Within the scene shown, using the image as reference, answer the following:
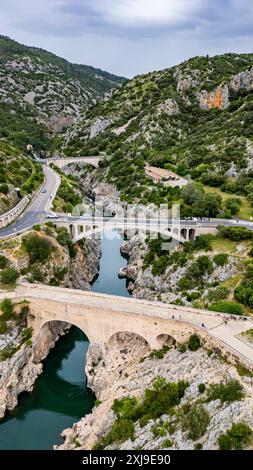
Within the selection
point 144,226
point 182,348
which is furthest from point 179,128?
point 182,348

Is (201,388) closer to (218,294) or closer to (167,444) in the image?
(167,444)

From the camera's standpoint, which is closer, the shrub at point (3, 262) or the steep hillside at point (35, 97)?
the shrub at point (3, 262)

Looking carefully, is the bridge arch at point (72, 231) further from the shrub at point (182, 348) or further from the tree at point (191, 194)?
the shrub at point (182, 348)

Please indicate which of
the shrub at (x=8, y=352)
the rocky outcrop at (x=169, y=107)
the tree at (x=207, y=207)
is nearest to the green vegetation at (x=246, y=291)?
the tree at (x=207, y=207)

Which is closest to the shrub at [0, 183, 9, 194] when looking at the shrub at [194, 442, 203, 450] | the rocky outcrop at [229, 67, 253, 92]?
the shrub at [194, 442, 203, 450]

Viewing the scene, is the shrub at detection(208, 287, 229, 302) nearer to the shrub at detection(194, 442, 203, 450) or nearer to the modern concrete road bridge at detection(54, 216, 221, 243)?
the modern concrete road bridge at detection(54, 216, 221, 243)

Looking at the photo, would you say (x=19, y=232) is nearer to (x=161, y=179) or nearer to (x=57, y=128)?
(x=161, y=179)

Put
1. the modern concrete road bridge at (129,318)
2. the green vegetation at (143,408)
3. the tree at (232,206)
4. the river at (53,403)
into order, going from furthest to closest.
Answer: the tree at (232,206)
the modern concrete road bridge at (129,318)
the river at (53,403)
the green vegetation at (143,408)
